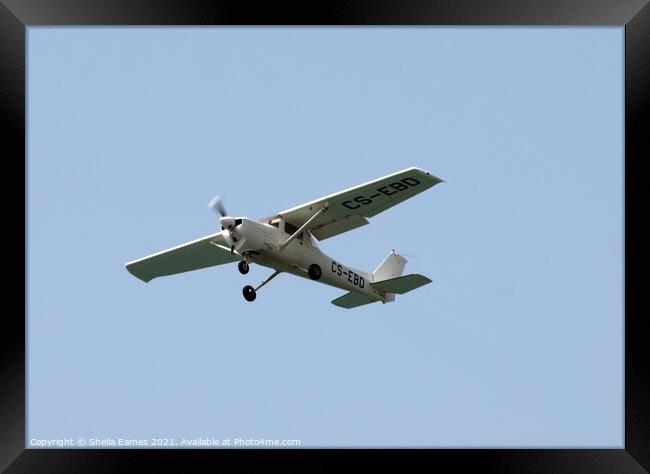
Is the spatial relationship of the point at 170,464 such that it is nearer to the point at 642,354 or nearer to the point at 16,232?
the point at 16,232

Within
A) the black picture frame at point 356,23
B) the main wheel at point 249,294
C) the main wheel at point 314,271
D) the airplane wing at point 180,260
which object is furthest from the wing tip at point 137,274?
the black picture frame at point 356,23

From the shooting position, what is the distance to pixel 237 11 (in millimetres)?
12109

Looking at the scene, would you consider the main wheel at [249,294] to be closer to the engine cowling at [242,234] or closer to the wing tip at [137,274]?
the engine cowling at [242,234]

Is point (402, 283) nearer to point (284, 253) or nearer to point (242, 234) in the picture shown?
point (284, 253)

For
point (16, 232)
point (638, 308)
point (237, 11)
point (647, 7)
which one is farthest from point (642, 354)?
point (16, 232)

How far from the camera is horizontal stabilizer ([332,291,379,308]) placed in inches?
763

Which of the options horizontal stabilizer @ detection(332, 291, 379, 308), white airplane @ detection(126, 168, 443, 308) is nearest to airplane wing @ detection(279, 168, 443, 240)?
white airplane @ detection(126, 168, 443, 308)

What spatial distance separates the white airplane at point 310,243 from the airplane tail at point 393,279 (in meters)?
0.02

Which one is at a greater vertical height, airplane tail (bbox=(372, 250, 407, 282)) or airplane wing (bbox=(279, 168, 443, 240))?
airplane wing (bbox=(279, 168, 443, 240))

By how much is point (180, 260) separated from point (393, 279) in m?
4.41

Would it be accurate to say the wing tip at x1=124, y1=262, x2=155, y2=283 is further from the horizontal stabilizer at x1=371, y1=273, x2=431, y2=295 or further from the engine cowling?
the horizontal stabilizer at x1=371, y1=273, x2=431, y2=295

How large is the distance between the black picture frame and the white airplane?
441cm

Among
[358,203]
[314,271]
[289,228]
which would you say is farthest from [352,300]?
[358,203]

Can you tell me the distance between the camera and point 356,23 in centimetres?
1214
